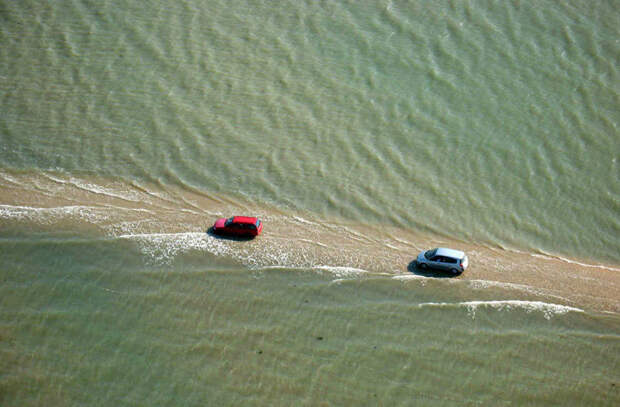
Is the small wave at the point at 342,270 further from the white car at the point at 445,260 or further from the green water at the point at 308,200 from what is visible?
the white car at the point at 445,260

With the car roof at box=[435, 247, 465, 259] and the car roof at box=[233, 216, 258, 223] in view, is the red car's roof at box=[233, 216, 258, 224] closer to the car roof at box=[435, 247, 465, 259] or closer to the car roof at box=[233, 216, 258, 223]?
the car roof at box=[233, 216, 258, 223]

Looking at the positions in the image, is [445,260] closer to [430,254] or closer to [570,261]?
[430,254]

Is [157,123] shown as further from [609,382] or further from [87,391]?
[609,382]

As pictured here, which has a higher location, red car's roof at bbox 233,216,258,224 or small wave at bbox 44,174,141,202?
small wave at bbox 44,174,141,202

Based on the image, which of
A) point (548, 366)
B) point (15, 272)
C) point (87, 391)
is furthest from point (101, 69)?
point (548, 366)

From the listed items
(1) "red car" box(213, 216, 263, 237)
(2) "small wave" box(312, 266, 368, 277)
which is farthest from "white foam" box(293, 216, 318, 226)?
(2) "small wave" box(312, 266, 368, 277)

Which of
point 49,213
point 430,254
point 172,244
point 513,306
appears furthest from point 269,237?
point 513,306
